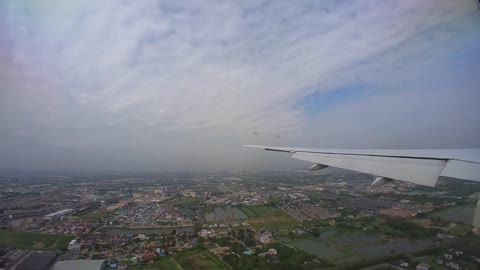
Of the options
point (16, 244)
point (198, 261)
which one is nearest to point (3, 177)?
point (16, 244)

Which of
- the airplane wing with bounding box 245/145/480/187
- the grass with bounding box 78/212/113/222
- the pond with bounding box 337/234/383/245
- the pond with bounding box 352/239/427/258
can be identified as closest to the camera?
the airplane wing with bounding box 245/145/480/187

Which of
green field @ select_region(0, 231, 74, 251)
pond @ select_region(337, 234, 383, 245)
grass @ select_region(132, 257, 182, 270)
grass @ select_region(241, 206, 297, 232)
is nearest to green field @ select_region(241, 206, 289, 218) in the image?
grass @ select_region(241, 206, 297, 232)

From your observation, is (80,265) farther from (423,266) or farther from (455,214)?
(455,214)

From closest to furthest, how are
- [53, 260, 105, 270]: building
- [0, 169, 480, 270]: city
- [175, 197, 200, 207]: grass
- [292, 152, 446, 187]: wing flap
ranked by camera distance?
[292, 152, 446, 187]: wing flap → [53, 260, 105, 270]: building → [0, 169, 480, 270]: city → [175, 197, 200, 207]: grass

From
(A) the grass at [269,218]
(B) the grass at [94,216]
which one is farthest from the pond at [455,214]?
(B) the grass at [94,216]

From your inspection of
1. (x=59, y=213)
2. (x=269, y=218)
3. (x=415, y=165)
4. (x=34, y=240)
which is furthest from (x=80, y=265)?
(x=269, y=218)

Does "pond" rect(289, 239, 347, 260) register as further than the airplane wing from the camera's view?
Yes

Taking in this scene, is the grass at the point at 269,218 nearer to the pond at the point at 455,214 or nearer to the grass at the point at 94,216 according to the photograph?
the pond at the point at 455,214

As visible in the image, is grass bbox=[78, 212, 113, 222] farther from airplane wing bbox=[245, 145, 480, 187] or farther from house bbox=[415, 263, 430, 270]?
house bbox=[415, 263, 430, 270]
